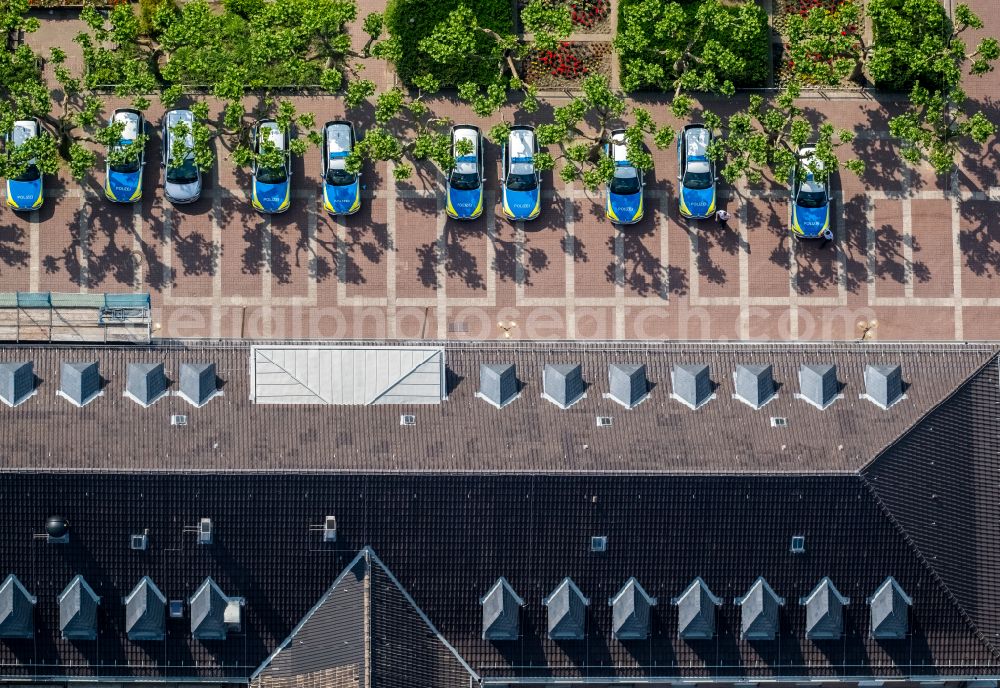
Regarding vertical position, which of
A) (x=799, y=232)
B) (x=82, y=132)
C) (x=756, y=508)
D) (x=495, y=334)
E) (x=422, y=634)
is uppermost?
(x=82, y=132)

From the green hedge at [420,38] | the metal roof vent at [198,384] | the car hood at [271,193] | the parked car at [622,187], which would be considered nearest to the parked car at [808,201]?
the parked car at [622,187]

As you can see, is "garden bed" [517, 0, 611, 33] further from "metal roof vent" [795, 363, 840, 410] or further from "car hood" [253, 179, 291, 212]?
"metal roof vent" [795, 363, 840, 410]

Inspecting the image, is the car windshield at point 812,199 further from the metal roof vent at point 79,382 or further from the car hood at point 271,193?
the metal roof vent at point 79,382

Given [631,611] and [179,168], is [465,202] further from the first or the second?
[631,611]

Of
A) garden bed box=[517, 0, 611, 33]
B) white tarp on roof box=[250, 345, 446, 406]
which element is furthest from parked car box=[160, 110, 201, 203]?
garden bed box=[517, 0, 611, 33]

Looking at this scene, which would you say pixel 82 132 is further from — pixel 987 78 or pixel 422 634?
pixel 987 78

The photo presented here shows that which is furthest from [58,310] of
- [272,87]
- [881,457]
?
[881,457]
